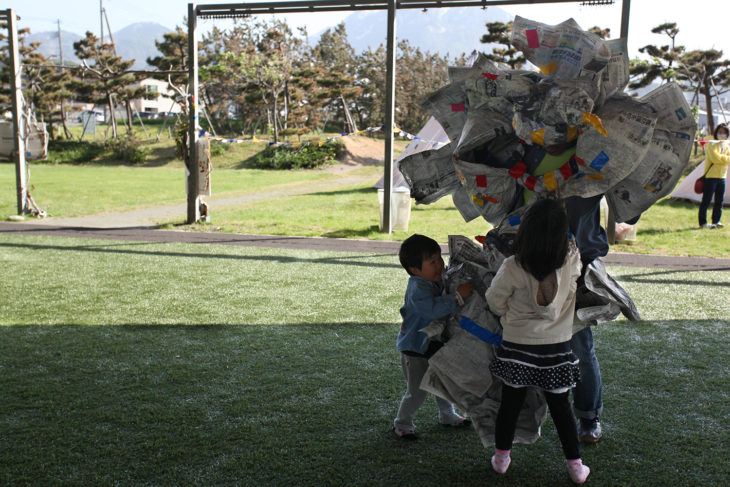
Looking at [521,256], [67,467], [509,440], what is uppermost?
[521,256]

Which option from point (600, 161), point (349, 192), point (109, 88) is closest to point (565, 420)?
point (600, 161)

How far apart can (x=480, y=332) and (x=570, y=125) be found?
0.89 m

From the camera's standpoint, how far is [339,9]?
8.95 m

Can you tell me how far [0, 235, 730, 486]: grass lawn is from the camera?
2.77m

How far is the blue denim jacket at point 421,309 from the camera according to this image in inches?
106

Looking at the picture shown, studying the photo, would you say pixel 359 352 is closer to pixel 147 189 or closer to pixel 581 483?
pixel 581 483

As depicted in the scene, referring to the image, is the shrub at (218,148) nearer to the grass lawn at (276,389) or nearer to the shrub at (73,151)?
the shrub at (73,151)

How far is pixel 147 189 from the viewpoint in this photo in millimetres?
17547

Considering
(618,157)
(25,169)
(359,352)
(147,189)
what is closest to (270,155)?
(147,189)

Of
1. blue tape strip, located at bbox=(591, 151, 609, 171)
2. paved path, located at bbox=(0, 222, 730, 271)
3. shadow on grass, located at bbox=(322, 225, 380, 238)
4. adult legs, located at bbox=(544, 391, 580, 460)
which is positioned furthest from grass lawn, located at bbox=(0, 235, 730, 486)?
shadow on grass, located at bbox=(322, 225, 380, 238)

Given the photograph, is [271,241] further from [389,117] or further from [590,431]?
[590,431]

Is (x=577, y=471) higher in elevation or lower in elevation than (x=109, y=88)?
lower

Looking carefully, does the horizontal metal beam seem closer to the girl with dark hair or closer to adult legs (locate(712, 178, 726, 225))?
adult legs (locate(712, 178, 726, 225))

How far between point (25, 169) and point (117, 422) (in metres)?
9.45
